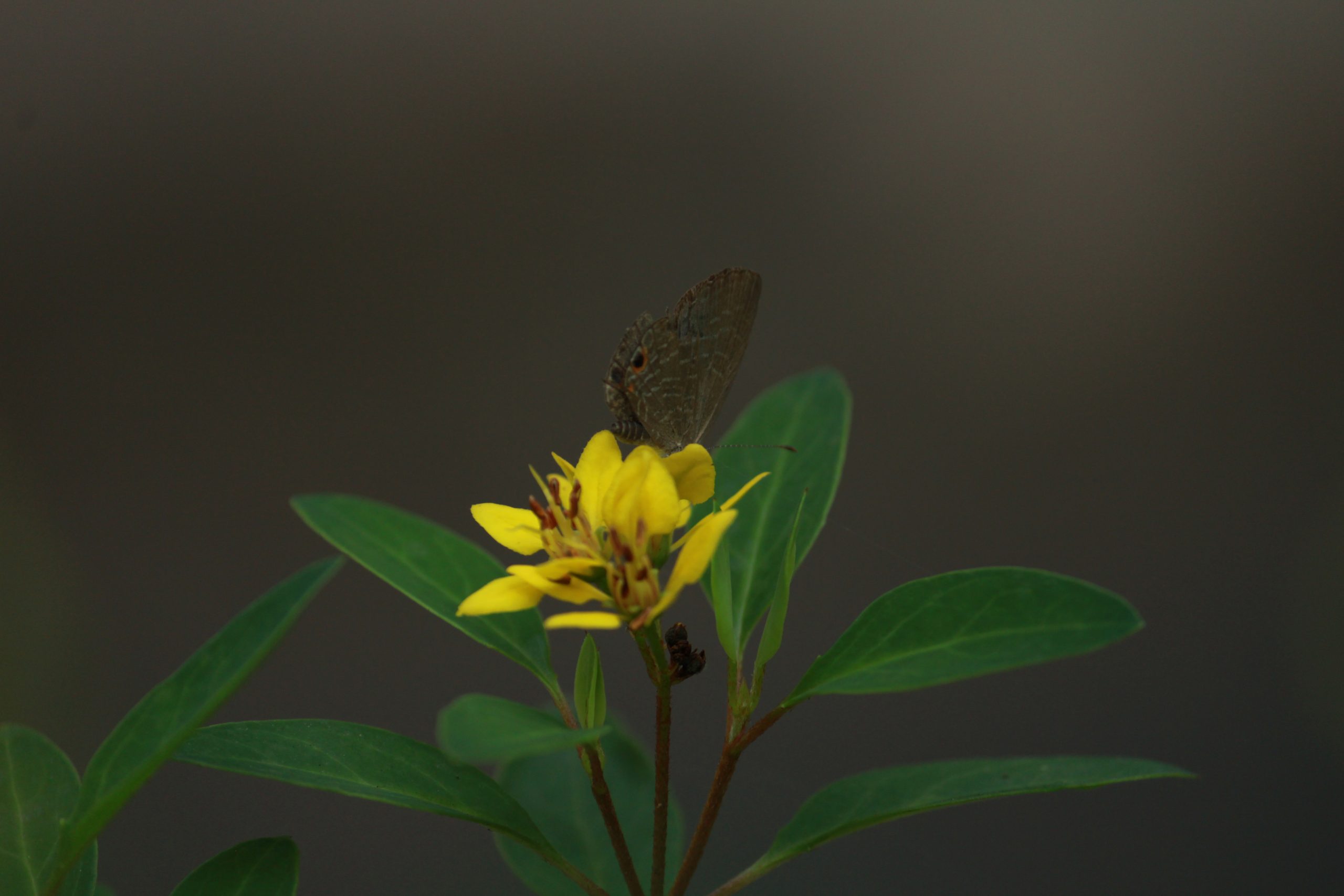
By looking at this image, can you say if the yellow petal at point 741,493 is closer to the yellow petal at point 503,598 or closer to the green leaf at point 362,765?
the yellow petal at point 503,598

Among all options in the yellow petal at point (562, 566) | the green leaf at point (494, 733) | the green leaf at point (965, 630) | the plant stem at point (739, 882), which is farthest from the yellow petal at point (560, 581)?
the plant stem at point (739, 882)

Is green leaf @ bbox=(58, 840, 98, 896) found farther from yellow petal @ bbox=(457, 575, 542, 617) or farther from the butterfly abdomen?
the butterfly abdomen

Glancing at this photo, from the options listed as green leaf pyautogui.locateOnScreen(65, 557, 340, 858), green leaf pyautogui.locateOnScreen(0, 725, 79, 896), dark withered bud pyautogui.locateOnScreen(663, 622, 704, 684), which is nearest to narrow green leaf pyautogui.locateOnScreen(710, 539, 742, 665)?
dark withered bud pyautogui.locateOnScreen(663, 622, 704, 684)

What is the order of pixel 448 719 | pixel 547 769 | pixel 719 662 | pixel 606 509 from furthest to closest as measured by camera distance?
pixel 719 662
pixel 547 769
pixel 606 509
pixel 448 719

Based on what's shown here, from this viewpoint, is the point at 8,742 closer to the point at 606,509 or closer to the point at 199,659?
the point at 199,659

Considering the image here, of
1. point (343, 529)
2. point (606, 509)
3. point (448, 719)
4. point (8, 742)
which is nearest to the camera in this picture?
point (448, 719)

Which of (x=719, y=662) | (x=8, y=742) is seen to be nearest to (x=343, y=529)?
(x=8, y=742)
